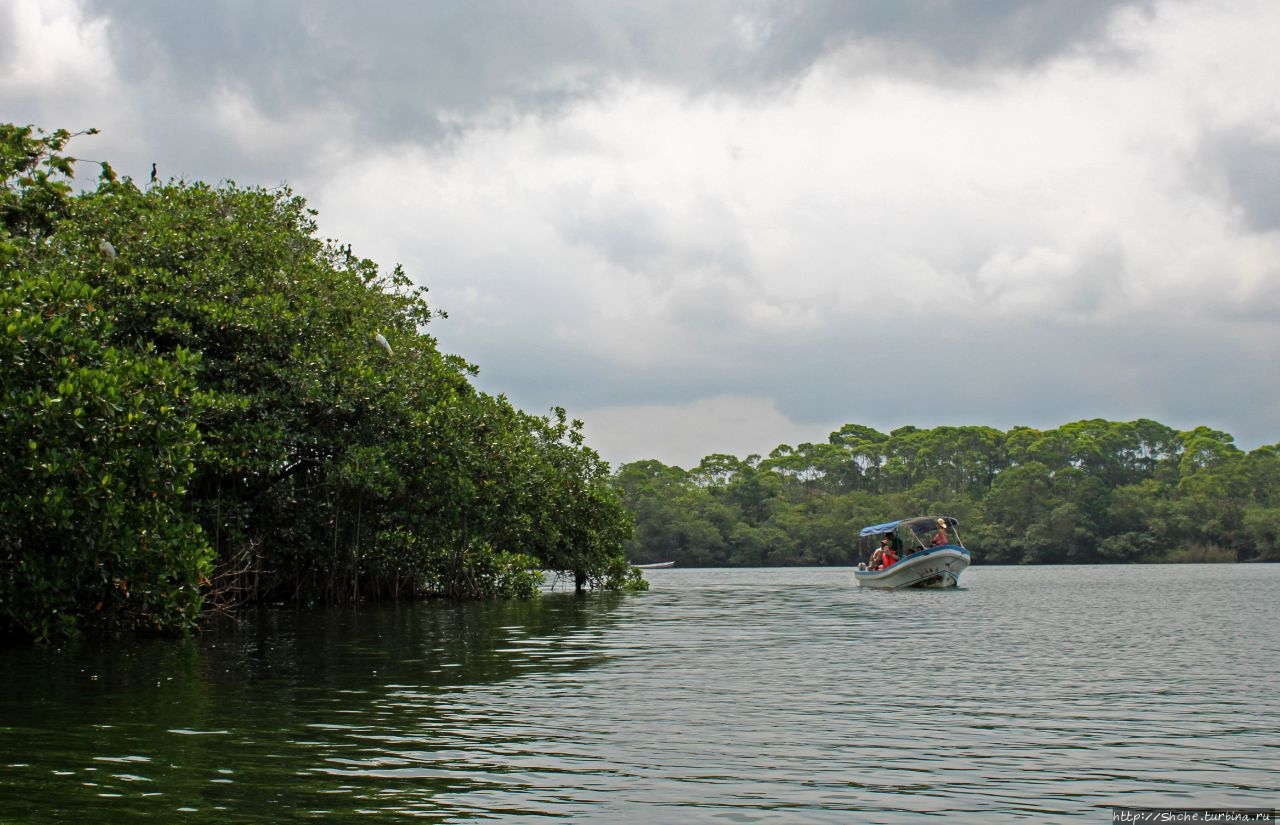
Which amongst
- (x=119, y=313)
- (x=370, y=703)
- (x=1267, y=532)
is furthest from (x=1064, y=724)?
(x=1267, y=532)

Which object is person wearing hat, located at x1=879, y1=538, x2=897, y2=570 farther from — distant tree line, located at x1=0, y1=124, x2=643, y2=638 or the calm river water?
the calm river water

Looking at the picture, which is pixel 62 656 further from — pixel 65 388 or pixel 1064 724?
pixel 1064 724

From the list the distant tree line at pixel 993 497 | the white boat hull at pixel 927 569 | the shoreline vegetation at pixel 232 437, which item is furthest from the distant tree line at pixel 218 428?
the distant tree line at pixel 993 497

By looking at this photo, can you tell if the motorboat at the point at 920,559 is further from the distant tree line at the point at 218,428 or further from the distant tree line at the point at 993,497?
the distant tree line at the point at 993,497

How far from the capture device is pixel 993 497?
130 meters

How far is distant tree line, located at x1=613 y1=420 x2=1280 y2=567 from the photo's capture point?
391ft

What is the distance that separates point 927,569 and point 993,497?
8591 cm

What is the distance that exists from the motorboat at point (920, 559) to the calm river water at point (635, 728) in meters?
23.8

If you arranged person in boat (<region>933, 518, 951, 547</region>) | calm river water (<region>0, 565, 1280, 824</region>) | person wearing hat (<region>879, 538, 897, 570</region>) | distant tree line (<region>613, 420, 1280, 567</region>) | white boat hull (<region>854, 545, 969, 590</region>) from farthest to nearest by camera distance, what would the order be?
distant tree line (<region>613, 420, 1280, 567</region>) < person wearing hat (<region>879, 538, 897, 570</region>) < person in boat (<region>933, 518, 951, 547</region>) < white boat hull (<region>854, 545, 969, 590</region>) < calm river water (<region>0, 565, 1280, 824</region>)

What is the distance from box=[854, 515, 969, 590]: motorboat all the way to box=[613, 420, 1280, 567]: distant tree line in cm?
5290

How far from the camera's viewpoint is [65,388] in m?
18.0

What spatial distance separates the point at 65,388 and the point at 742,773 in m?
12.9

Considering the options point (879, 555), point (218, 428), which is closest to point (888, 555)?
point (879, 555)

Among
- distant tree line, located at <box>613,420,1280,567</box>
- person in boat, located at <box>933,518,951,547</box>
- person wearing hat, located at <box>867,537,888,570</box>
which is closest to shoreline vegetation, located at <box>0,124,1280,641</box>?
person wearing hat, located at <box>867,537,888,570</box>
